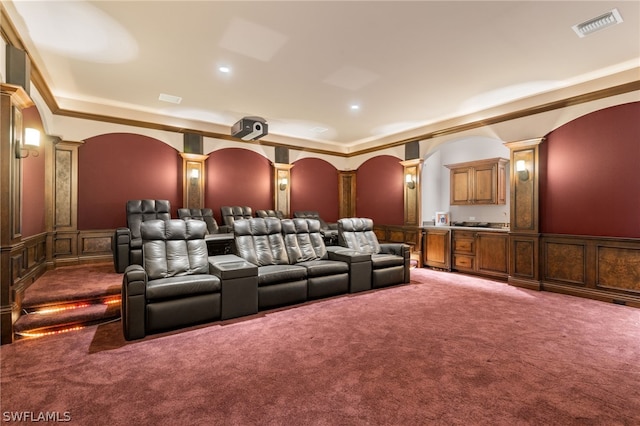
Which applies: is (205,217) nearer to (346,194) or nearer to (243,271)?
(243,271)

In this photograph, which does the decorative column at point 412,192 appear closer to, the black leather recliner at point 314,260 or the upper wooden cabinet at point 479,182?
the upper wooden cabinet at point 479,182

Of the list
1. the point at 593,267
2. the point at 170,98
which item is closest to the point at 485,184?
the point at 593,267

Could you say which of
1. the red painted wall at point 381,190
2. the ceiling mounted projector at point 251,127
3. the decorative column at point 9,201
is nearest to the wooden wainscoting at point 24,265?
the decorative column at point 9,201

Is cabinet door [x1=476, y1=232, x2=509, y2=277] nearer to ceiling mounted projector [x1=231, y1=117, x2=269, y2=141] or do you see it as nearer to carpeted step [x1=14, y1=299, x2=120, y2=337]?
ceiling mounted projector [x1=231, y1=117, x2=269, y2=141]

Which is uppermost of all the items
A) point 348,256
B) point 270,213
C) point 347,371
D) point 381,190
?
point 381,190

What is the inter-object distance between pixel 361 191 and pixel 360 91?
13.4ft

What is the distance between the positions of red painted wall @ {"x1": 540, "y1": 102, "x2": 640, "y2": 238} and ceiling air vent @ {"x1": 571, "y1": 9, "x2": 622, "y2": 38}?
1.53 m

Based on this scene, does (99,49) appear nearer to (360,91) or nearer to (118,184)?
(118,184)

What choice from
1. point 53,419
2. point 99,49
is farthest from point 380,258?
point 99,49

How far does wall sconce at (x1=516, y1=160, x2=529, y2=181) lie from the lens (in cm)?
510

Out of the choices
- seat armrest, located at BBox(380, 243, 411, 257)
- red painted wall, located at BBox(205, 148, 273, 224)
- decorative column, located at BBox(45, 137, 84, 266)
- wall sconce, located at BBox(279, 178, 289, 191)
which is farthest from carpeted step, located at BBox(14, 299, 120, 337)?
wall sconce, located at BBox(279, 178, 289, 191)

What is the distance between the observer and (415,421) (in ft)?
6.01

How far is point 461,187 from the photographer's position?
307 inches

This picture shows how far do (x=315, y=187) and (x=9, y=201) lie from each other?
6.52 meters
